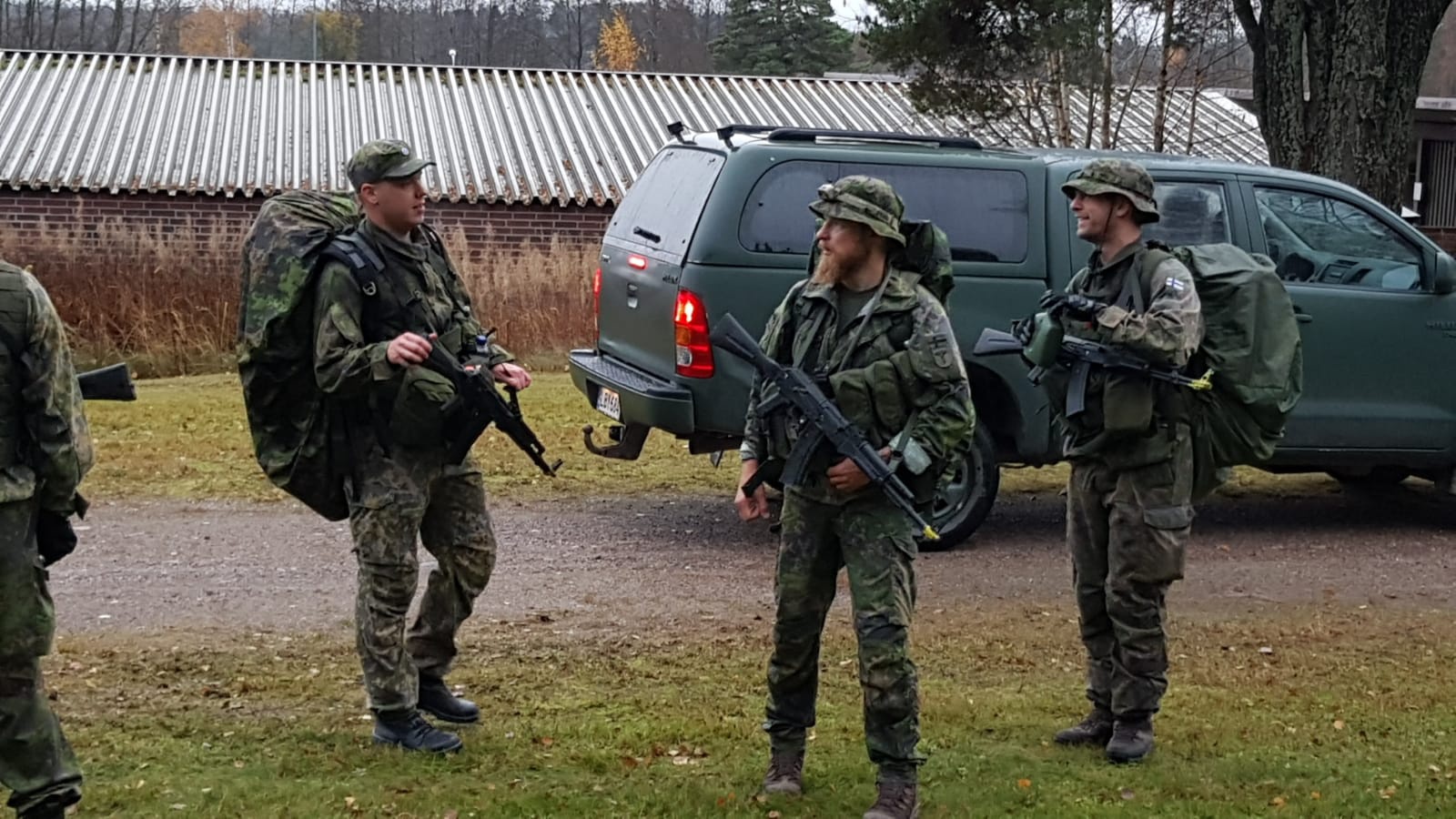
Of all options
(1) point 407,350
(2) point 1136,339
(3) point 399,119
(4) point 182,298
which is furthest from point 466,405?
(3) point 399,119

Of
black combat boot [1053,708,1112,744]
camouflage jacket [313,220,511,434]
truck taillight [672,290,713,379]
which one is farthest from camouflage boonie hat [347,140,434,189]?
truck taillight [672,290,713,379]

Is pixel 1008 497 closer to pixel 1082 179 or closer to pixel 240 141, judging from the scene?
pixel 1082 179

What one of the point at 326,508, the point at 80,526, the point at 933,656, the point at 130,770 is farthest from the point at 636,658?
the point at 80,526

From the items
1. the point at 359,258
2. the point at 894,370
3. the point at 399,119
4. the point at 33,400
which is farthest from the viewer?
the point at 399,119

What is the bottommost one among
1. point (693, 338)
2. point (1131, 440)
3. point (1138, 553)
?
point (1138, 553)

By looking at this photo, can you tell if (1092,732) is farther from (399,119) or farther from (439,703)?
(399,119)

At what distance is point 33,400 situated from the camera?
13.5 ft

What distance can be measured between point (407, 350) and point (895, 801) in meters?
1.93

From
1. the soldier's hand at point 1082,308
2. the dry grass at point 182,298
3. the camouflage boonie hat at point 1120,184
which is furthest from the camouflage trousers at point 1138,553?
the dry grass at point 182,298

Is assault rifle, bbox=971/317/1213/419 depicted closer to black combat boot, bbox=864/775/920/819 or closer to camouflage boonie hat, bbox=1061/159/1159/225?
camouflage boonie hat, bbox=1061/159/1159/225

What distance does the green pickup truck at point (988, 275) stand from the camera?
8.03m

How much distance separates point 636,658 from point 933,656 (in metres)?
1.21

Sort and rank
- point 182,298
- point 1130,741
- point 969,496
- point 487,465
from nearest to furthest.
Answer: point 1130,741
point 969,496
point 487,465
point 182,298

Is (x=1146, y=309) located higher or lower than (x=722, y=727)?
higher
